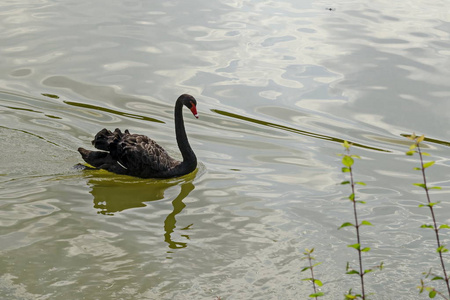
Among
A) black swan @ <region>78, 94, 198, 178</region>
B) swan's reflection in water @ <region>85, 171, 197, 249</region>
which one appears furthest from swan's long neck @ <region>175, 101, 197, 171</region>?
swan's reflection in water @ <region>85, 171, 197, 249</region>

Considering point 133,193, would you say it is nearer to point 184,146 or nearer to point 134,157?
point 134,157

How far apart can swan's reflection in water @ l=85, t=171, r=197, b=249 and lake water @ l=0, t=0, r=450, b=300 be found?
0.09 ft

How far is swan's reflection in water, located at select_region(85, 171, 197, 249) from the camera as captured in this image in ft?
21.5

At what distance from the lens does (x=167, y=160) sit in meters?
7.59

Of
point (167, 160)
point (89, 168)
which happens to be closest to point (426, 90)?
point (167, 160)

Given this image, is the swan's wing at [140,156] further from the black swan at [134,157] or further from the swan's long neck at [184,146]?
the swan's long neck at [184,146]

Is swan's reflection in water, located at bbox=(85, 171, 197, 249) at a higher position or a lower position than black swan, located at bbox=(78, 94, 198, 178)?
lower

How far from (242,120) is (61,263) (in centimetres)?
394

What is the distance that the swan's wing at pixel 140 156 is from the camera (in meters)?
7.41

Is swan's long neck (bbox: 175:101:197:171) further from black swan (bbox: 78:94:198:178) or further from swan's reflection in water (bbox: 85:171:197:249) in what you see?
swan's reflection in water (bbox: 85:171:197:249)

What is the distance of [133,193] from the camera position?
709 centimetres

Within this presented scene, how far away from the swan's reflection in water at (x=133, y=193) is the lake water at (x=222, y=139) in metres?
0.03

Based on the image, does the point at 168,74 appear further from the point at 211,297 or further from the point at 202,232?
the point at 211,297

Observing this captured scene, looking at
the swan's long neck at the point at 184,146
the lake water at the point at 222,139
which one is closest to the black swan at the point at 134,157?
the swan's long neck at the point at 184,146
